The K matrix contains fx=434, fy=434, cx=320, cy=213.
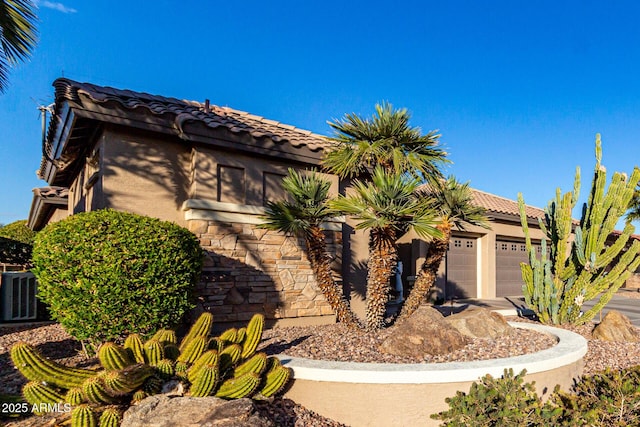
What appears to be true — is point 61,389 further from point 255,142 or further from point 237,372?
point 255,142

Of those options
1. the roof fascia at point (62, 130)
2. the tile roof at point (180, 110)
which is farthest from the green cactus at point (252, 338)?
the roof fascia at point (62, 130)

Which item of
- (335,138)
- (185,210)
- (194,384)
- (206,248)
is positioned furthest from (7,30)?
(194,384)

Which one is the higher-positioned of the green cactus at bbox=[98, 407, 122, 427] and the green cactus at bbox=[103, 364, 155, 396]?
the green cactus at bbox=[103, 364, 155, 396]

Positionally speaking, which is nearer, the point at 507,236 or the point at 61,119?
the point at 61,119

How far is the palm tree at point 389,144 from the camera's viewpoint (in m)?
6.86

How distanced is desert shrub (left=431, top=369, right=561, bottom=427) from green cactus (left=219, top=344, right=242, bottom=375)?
81.2 inches

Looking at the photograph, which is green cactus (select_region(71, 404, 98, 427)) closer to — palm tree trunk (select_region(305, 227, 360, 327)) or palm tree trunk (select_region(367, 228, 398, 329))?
palm tree trunk (select_region(305, 227, 360, 327))

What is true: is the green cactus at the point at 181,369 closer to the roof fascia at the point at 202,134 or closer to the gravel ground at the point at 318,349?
the gravel ground at the point at 318,349

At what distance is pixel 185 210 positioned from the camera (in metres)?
7.82

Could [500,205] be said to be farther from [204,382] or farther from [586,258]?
[204,382]

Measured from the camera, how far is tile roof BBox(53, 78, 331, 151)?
6.94 meters

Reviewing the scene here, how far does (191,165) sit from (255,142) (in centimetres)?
126

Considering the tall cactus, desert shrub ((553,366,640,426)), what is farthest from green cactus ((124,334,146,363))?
the tall cactus

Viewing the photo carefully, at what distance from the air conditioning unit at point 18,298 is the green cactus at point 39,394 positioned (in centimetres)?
648
